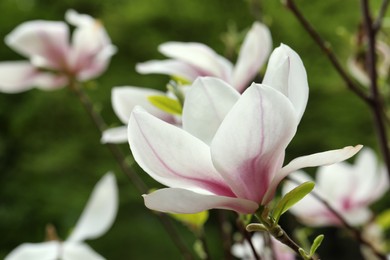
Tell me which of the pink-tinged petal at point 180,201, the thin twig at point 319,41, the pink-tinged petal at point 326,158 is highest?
the pink-tinged petal at point 326,158

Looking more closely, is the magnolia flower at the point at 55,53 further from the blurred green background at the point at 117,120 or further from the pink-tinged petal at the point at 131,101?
the blurred green background at the point at 117,120

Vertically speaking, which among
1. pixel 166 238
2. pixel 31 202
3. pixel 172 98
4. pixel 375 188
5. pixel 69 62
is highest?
pixel 172 98

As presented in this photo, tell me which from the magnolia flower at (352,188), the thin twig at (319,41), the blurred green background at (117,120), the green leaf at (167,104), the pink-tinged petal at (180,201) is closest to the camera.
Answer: the pink-tinged petal at (180,201)

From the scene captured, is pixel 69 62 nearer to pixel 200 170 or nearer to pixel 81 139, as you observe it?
pixel 200 170

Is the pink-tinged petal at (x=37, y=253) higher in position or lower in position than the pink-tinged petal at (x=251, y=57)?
lower

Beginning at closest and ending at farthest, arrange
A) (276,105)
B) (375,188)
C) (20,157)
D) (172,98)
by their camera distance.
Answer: (276,105) < (172,98) < (375,188) < (20,157)

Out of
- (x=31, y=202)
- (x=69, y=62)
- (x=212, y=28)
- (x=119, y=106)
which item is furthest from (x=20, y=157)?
(x=119, y=106)

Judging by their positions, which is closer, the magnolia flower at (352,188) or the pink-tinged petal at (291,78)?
the pink-tinged petal at (291,78)

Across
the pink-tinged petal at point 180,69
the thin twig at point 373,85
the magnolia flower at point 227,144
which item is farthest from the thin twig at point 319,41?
the magnolia flower at point 227,144
